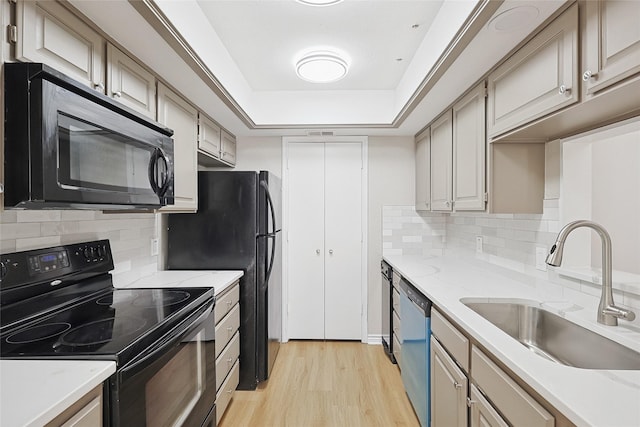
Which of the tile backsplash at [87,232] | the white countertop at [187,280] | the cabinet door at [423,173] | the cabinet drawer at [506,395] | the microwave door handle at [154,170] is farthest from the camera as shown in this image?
the cabinet door at [423,173]

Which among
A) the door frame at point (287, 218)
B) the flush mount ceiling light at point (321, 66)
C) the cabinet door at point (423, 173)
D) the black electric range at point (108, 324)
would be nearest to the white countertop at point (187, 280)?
the black electric range at point (108, 324)

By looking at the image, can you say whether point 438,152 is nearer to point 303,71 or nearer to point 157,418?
point 303,71

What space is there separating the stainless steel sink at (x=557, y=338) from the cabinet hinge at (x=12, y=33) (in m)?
2.03

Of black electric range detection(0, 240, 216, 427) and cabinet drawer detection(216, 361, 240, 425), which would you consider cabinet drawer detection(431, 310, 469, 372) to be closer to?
black electric range detection(0, 240, 216, 427)

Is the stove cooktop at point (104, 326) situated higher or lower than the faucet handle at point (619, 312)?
lower

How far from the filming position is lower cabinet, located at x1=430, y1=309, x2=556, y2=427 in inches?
37.4

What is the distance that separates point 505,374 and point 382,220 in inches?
94.1

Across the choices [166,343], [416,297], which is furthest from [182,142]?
[416,297]

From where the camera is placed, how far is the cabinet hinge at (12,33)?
963mm

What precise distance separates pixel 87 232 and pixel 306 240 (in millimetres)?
2049

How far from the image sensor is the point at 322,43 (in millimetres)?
2203

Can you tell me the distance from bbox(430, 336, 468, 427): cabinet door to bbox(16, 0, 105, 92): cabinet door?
1.95m

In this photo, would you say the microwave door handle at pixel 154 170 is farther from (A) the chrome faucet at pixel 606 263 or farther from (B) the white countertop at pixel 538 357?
(A) the chrome faucet at pixel 606 263

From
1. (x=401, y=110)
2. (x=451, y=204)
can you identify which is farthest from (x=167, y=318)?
(x=401, y=110)
